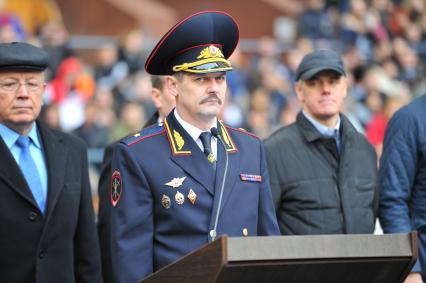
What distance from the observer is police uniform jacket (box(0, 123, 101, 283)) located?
A: 5184mm

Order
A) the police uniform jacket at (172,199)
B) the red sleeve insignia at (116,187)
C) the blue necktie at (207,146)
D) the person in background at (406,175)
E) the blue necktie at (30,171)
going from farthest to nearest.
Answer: the person in background at (406,175) → the blue necktie at (30,171) → the blue necktie at (207,146) → the red sleeve insignia at (116,187) → the police uniform jacket at (172,199)

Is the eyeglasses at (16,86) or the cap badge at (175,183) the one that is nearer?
the cap badge at (175,183)

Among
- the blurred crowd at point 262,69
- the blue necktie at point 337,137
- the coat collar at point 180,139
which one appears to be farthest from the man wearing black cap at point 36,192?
the blurred crowd at point 262,69

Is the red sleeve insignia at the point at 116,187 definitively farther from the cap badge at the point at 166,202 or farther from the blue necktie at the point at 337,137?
the blue necktie at the point at 337,137

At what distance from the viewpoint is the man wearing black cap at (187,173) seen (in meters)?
4.62

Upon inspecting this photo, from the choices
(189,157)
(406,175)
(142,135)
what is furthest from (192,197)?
(406,175)

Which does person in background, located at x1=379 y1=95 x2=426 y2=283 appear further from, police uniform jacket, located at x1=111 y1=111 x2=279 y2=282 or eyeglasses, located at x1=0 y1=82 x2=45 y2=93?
eyeglasses, located at x1=0 y1=82 x2=45 y2=93

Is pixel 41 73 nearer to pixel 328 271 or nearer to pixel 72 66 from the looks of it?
pixel 328 271

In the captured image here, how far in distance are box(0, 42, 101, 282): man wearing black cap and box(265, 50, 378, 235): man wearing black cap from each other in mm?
1148

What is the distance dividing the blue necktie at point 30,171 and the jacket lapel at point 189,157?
88 cm

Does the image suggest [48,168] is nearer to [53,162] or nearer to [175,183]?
[53,162]

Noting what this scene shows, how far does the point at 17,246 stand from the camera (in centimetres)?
520

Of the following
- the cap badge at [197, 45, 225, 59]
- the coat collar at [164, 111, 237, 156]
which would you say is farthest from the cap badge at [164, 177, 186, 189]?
the cap badge at [197, 45, 225, 59]

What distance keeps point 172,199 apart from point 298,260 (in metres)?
0.91
